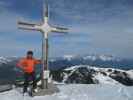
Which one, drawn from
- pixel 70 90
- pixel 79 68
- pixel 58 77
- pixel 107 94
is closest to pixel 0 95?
pixel 70 90

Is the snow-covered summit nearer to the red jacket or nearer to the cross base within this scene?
the cross base

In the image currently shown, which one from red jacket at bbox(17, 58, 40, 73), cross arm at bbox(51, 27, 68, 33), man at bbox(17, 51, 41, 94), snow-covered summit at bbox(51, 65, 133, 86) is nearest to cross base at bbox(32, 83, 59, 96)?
man at bbox(17, 51, 41, 94)

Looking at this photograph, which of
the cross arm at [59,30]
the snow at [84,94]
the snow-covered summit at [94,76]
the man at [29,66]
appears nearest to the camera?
the snow at [84,94]

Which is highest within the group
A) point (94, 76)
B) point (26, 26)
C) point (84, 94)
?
point (26, 26)

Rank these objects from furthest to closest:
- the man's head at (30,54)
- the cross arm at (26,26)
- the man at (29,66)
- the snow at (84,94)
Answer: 1. the man at (29,66)
2. the man's head at (30,54)
3. the snow at (84,94)
4. the cross arm at (26,26)

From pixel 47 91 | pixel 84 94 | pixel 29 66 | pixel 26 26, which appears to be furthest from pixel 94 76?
pixel 26 26

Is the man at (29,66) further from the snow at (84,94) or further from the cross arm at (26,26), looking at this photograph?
the cross arm at (26,26)

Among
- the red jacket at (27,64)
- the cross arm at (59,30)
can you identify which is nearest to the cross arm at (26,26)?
the cross arm at (59,30)

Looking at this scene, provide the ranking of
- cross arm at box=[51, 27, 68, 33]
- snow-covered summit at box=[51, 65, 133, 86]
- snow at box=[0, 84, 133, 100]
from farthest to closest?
1. snow-covered summit at box=[51, 65, 133, 86]
2. cross arm at box=[51, 27, 68, 33]
3. snow at box=[0, 84, 133, 100]

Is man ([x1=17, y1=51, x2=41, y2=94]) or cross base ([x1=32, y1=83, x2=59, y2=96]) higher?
man ([x1=17, y1=51, x2=41, y2=94])

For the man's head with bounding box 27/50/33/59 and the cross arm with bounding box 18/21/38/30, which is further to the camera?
the man's head with bounding box 27/50/33/59

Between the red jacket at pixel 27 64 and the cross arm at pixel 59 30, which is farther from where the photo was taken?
the cross arm at pixel 59 30

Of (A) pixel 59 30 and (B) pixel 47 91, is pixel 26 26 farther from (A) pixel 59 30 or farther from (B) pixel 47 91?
(B) pixel 47 91

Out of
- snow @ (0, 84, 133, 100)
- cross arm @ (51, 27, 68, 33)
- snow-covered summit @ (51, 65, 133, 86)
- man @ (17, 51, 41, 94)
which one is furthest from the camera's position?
snow-covered summit @ (51, 65, 133, 86)
